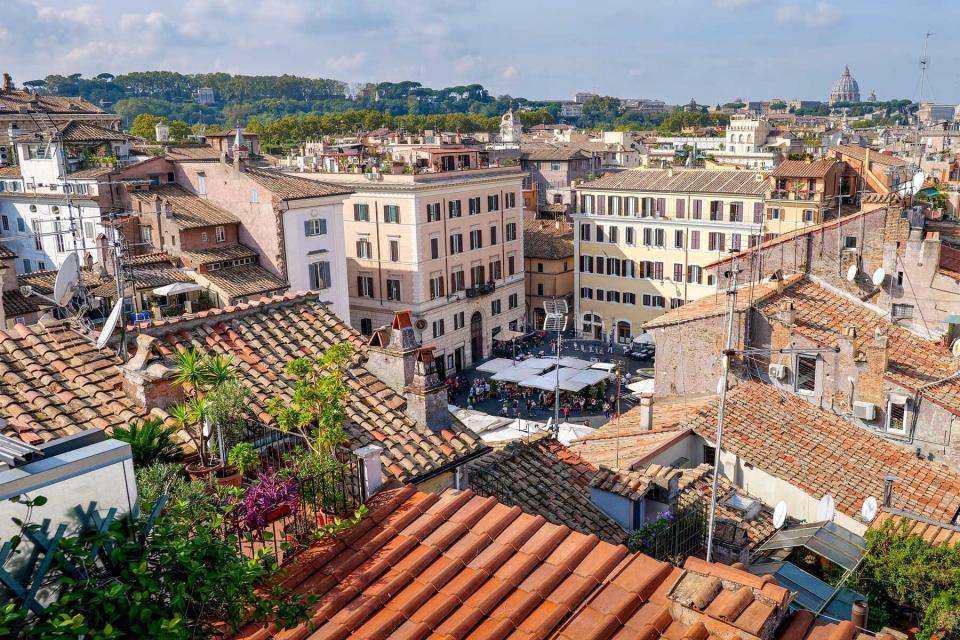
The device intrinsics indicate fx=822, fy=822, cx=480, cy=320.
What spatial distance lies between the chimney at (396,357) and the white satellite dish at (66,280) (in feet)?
14.9

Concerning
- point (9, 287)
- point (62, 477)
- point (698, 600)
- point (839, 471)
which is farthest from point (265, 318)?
point (9, 287)

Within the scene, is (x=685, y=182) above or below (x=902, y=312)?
above

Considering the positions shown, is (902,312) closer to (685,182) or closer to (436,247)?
(685,182)

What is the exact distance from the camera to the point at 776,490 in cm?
1605

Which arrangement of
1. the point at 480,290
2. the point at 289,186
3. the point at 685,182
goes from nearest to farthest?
the point at 289,186, the point at 480,290, the point at 685,182

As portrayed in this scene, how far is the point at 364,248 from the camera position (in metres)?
45.8

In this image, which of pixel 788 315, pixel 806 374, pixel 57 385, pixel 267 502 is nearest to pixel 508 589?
pixel 267 502

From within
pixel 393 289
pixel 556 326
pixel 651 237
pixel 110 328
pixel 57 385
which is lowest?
→ pixel 393 289

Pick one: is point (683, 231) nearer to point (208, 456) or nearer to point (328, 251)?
point (328, 251)

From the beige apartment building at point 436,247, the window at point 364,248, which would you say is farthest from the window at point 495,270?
the window at point 364,248

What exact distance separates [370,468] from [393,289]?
37.2m

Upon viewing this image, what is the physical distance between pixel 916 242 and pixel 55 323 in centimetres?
2188

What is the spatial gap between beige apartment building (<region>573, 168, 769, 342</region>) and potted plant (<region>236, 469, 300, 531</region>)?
41.2 m

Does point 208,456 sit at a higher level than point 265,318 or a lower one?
lower
